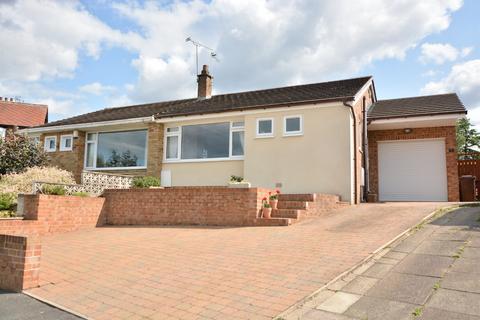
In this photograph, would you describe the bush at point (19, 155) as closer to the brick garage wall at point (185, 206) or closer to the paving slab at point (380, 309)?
the brick garage wall at point (185, 206)

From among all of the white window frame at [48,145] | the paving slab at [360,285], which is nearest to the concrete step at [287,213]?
the paving slab at [360,285]

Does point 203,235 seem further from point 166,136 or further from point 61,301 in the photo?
point 166,136

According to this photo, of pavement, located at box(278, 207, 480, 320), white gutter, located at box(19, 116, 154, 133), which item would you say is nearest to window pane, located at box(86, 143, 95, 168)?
white gutter, located at box(19, 116, 154, 133)

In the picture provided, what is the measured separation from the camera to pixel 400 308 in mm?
4137

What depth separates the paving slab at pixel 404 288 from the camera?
440 cm

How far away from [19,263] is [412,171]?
14827mm

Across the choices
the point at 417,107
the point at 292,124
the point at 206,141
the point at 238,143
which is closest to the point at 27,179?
the point at 206,141

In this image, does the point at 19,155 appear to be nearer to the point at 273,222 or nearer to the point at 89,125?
the point at 89,125

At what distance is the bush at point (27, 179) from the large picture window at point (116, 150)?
327 centimetres

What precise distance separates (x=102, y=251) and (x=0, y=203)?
5394mm

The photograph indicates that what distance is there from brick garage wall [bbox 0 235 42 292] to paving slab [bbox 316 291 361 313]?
4.11 meters

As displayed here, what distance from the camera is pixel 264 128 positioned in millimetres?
14648

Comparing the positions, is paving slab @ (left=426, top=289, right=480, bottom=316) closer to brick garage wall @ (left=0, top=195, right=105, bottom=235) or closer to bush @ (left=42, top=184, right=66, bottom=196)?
brick garage wall @ (left=0, top=195, right=105, bottom=235)

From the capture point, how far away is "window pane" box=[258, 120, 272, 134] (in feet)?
47.8
